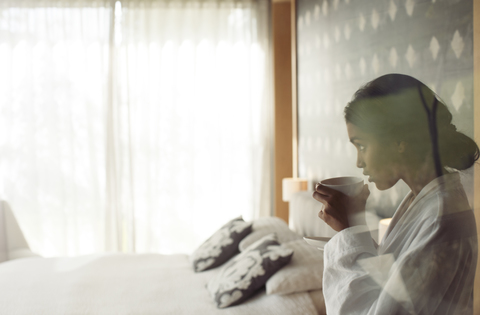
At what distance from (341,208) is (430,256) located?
14cm

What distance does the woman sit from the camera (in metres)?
0.45

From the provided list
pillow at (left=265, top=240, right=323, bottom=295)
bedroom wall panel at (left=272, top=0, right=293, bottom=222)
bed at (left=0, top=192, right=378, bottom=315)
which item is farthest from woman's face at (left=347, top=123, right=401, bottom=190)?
bedroom wall panel at (left=272, top=0, right=293, bottom=222)

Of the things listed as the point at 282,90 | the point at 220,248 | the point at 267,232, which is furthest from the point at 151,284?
the point at 282,90

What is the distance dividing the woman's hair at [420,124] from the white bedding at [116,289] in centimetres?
102

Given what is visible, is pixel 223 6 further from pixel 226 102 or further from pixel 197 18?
pixel 226 102

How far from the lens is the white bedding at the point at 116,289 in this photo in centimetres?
142

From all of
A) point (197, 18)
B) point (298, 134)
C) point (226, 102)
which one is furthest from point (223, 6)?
point (298, 134)

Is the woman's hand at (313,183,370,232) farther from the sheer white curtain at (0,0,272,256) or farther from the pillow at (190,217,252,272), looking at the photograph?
the sheer white curtain at (0,0,272,256)

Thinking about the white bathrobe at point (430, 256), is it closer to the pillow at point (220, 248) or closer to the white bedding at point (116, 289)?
the white bedding at point (116, 289)

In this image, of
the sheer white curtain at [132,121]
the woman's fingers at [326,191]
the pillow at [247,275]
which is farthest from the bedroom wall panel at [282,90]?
the woman's fingers at [326,191]

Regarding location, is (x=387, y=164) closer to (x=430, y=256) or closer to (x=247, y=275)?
(x=430, y=256)

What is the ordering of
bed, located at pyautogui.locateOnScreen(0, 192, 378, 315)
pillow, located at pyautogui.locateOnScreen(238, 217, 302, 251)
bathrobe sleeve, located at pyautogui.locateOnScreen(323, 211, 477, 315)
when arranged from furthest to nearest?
pillow, located at pyautogui.locateOnScreen(238, 217, 302, 251), bed, located at pyautogui.locateOnScreen(0, 192, 378, 315), bathrobe sleeve, located at pyautogui.locateOnScreen(323, 211, 477, 315)

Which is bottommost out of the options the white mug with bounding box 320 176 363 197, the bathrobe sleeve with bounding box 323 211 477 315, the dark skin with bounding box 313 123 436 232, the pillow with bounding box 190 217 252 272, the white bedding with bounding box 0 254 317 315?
the white bedding with bounding box 0 254 317 315

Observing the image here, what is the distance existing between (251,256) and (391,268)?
3.82 ft
